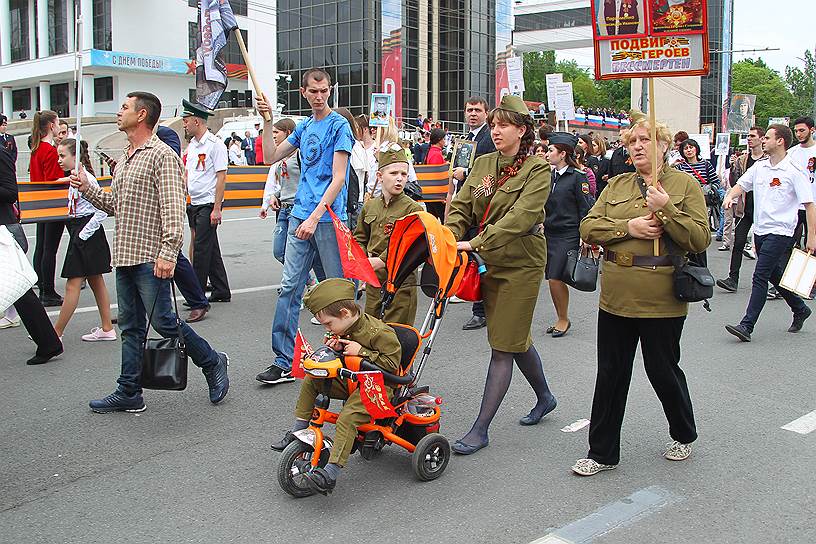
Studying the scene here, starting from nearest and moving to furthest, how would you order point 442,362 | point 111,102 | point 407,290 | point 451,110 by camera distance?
point 407,290
point 442,362
point 111,102
point 451,110

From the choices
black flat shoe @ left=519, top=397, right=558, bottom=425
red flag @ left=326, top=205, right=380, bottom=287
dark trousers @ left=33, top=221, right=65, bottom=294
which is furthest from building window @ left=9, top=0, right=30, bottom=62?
black flat shoe @ left=519, top=397, right=558, bottom=425

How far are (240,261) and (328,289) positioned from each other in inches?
323

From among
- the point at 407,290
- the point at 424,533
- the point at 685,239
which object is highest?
the point at 685,239

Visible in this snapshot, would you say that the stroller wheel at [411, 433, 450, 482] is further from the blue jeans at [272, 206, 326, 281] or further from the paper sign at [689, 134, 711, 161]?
the paper sign at [689, 134, 711, 161]

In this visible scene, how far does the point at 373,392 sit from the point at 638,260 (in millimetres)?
1606

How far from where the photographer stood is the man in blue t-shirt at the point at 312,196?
19.8 feet

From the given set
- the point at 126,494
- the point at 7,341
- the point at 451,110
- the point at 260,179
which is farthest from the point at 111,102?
the point at 126,494

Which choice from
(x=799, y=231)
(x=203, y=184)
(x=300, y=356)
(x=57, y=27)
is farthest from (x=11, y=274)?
(x=57, y=27)

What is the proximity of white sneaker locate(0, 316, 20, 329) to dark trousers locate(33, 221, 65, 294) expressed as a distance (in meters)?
0.85

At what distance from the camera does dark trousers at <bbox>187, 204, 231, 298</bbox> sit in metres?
8.95

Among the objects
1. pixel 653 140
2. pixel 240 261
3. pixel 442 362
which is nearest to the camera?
pixel 653 140

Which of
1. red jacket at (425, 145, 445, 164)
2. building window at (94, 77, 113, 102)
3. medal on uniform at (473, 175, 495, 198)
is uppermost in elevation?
building window at (94, 77, 113, 102)

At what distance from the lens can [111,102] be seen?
187ft

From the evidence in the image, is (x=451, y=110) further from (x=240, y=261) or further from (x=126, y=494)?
(x=126, y=494)
